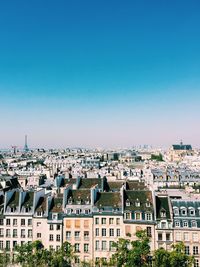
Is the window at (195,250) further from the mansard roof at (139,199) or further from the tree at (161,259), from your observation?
the mansard roof at (139,199)

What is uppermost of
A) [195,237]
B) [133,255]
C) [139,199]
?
[139,199]

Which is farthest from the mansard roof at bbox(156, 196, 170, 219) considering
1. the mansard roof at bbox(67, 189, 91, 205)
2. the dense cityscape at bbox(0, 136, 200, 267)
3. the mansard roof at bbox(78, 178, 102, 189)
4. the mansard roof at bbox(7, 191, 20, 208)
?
the mansard roof at bbox(7, 191, 20, 208)

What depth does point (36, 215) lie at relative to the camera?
2418 inches

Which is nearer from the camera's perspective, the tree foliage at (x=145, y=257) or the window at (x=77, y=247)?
the tree foliage at (x=145, y=257)

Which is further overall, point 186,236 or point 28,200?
point 28,200

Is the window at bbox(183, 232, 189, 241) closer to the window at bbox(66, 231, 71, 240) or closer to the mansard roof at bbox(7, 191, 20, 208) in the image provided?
the window at bbox(66, 231, 71, 240)

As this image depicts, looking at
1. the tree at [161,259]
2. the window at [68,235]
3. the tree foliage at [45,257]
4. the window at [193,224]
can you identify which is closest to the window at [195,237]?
the window at [193,224]

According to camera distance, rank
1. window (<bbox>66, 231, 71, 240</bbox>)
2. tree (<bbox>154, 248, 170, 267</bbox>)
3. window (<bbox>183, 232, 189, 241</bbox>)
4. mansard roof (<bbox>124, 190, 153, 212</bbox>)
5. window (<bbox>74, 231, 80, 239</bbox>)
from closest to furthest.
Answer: tree (<bbox>154, 248, 170, 267</bbox>) → window (<bbox>183, 232, 189, 241</bbox>) → window (<bbox>74, 231, 80, 239</bbox>) → window (<bbox>66, 231, 71, 240</bbox>) → mansard roof (<bbox>124, 190, 153, 212</bbox>)

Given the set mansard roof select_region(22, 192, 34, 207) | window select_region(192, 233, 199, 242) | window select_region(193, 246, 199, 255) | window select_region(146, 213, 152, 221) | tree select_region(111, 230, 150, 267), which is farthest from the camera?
mansard roof select_region(22, 192, 34, 207)

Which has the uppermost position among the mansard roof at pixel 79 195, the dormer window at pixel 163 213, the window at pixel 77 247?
the mansard roof at pixel 79 195

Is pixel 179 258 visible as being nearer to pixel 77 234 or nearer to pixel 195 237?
pixel 195 237

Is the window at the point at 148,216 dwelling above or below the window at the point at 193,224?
above

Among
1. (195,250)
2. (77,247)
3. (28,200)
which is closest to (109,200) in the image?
(77,247)

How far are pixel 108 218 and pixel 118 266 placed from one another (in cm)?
1172
